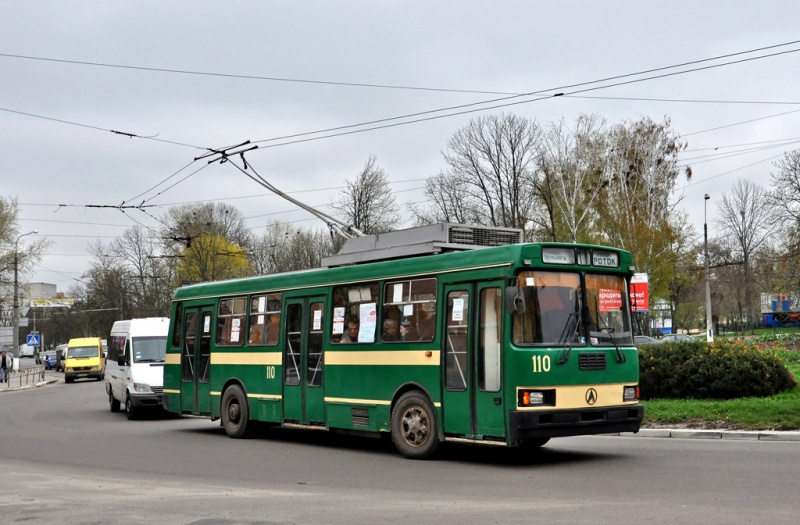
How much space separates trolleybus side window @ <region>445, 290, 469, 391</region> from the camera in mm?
12766

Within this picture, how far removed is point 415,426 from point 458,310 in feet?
5.84

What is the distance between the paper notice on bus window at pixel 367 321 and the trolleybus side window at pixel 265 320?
2583mm

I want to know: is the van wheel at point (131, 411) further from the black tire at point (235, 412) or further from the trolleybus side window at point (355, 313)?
Answer: the trolleybus side window at point (355, 313)

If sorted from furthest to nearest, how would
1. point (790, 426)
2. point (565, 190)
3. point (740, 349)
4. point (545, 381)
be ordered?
point (565, 190) < point (740, 349) < point (790, 426) < point (545, 381)

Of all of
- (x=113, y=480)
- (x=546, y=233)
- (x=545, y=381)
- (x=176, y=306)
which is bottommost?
(x=113, y=480)

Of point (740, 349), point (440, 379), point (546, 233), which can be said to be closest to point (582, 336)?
point (440, 379)

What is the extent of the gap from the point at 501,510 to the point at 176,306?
12984 mm

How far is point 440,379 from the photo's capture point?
1303 centimetres

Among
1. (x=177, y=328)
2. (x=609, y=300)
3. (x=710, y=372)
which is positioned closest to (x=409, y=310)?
(x=609, y=300)

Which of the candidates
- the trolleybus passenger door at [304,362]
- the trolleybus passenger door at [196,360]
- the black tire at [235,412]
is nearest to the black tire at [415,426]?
the trolleybus passenger door at [304,362]

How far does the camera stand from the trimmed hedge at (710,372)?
1808 centimetres

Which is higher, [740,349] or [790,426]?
[740,349]

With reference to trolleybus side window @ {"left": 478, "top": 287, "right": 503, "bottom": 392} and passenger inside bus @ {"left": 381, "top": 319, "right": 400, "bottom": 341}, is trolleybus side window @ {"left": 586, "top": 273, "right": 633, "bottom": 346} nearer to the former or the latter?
trolleybus side window @ {"left": 478, "top": 287, "right": 503, "bottom": 392}

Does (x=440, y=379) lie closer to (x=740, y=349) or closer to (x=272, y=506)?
(x=272, y=506)
